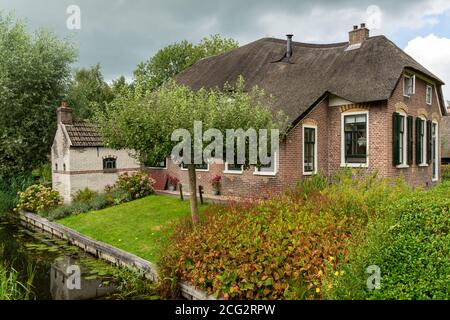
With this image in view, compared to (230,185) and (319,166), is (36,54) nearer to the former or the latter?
(230,185)

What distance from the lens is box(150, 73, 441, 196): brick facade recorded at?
14.3 m

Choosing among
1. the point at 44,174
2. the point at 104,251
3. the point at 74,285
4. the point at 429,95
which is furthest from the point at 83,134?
the point at 429,95

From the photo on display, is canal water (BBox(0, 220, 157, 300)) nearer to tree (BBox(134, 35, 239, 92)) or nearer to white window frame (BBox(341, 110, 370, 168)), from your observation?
white window frame (BBox(341, 110, 370, 168))

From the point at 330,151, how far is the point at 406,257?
11.2m

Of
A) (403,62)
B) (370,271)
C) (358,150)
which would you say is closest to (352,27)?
(403,62)

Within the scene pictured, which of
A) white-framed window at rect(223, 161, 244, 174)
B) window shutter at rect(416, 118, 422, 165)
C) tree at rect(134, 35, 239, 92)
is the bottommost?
white-framed window at rect(223, 161, 244, 174)

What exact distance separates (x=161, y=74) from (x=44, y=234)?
78.7 feet

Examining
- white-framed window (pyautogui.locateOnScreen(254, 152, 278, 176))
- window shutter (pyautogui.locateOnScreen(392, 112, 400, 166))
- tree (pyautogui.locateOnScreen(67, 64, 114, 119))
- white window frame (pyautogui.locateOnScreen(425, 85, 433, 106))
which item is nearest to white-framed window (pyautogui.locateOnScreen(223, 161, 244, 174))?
white-framed window (pyautogui.locateOnScreen(254, 152, 278, 176))

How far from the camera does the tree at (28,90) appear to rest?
19.6m

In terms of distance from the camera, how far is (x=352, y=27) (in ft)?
58.1

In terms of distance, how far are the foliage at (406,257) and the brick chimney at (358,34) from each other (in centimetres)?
1318

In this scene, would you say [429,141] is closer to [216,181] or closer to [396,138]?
[396,138]

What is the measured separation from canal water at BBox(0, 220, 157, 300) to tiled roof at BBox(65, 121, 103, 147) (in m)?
5.23

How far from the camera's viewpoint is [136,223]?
12.5 meters
